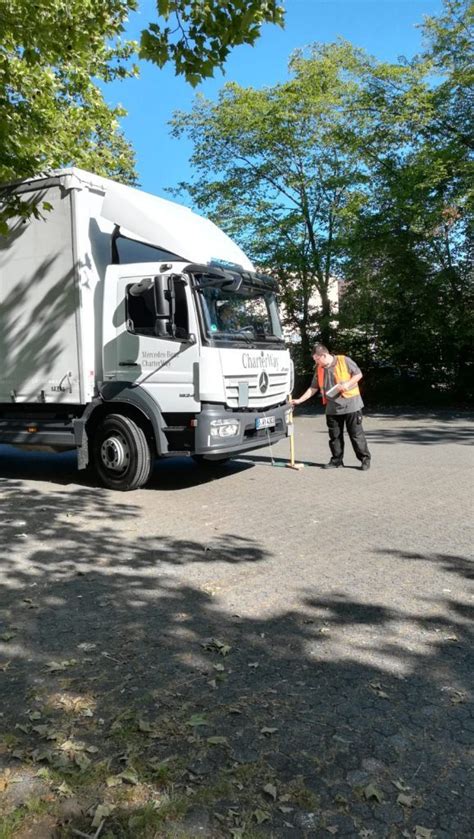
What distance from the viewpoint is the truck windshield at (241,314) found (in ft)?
24.9

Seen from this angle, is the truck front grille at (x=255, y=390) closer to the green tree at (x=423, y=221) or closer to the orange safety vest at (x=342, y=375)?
the orange safety vest at (x=342, y=375)

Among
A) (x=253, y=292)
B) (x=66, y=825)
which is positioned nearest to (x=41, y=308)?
(x=253, y=292)

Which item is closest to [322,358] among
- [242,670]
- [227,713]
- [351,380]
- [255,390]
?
[351,380]

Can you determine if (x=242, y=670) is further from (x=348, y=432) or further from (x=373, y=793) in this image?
(x=348, y=432)

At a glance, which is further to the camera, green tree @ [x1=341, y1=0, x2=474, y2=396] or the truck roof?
green tree @ [x1=341, y1=0, x2=474, y2=396]

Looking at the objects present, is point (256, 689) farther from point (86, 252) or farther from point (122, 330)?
point (86, 252)

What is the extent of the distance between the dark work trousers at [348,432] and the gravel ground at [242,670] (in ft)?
7.13

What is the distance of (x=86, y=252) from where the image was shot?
7844mm

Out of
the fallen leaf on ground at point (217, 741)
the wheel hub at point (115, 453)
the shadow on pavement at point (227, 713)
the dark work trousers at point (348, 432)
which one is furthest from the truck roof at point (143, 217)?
the fallen leaf on ground at point (217, 741)

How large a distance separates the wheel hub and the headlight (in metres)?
1.27

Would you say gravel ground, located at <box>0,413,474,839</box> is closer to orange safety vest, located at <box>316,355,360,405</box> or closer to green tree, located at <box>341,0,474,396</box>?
orange safety vest, located at <box>316,355,360,405</box>

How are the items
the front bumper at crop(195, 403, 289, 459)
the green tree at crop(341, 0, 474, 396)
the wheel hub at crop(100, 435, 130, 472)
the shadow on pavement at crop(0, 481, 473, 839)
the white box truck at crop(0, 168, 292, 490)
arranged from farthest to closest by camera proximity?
the green tree at crop(341, 0, 474, 396) → the wheel hub at crop(100, 435, 130, 472) → the white box truck at crop(0, 168, 292, 490) → the front bumper at crop(195, 403, 289, 459) → the shadow on pavement at crop(0, 481, 473, 839)

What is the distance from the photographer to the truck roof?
7652mm

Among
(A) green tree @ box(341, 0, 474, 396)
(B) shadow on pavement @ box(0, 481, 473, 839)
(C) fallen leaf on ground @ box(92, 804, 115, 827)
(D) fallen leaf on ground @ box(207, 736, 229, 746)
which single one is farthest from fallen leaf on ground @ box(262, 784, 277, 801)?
(A) green tree @ box(341, 0, 474, 396)
